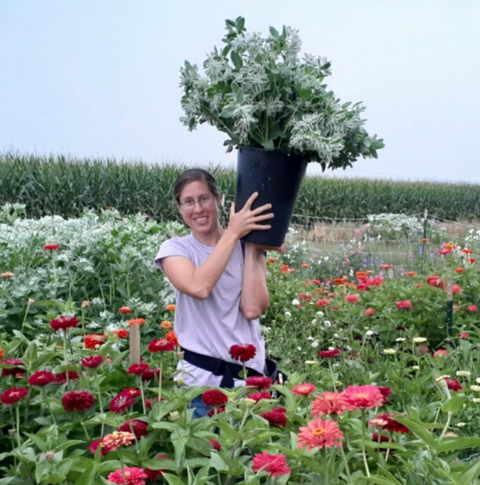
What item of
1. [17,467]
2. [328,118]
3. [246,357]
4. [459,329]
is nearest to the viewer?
[17,467]

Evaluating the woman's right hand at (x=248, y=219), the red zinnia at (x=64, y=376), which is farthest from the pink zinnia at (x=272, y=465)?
the woman's right hand at (x=248, y=219)

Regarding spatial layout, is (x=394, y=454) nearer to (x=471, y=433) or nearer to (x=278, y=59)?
(x=471, y=433)

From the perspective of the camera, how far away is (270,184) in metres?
2.90

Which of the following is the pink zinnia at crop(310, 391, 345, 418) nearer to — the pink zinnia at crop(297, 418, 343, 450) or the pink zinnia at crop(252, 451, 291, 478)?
the pink zinnia at crop(297, 418, 343, 450)

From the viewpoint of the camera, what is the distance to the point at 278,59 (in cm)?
302

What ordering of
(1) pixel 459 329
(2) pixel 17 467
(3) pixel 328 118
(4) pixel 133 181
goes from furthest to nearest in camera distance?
(4) pixel 133 181 → (1) pixel 459 329 → (3) pixel 328 118 → (2) pixel 17 467

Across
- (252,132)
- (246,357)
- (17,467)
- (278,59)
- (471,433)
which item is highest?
(278,59)

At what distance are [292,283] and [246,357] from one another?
166 inches

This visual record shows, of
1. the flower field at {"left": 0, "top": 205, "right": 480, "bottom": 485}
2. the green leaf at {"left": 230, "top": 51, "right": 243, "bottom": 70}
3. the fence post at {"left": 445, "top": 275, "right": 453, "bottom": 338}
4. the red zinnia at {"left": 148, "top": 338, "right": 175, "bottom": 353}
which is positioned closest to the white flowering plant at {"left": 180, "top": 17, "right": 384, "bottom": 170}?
the green leaf at {"left": 230, "top": 51, "right": 243, "bottom": 70}

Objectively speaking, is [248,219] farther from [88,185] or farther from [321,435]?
[88,185]

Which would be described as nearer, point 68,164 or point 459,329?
point 459,329

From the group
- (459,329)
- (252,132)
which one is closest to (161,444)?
(252,132)

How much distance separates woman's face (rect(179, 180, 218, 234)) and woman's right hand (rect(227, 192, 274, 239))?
9 cm

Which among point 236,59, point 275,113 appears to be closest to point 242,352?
point 275,113
